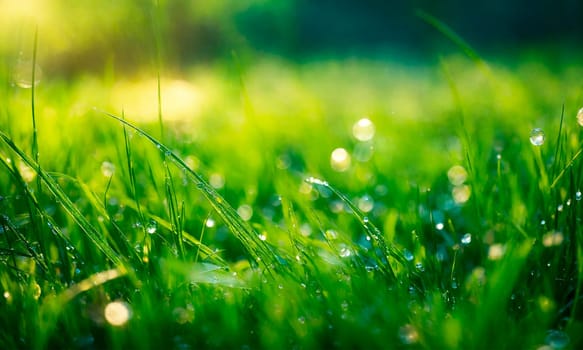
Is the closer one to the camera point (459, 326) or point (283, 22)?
point (459, 326)

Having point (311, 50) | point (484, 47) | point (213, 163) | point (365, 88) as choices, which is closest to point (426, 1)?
point (484, 47)

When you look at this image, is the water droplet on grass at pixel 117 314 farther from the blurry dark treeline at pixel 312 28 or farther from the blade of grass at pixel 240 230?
the blurry dark treeline at pixel 312 28

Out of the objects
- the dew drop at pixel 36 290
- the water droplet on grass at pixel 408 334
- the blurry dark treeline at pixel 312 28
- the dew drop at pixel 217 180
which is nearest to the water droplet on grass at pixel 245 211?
the dew drop at pixel 217 180

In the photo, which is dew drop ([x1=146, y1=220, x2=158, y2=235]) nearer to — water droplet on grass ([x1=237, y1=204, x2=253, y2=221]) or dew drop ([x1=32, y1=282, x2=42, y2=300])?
dew drop ([x1=32, y1=282, x2=42, y2=300])

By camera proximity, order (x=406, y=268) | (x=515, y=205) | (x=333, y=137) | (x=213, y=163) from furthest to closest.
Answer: (x=333, y=137) < (x=213, y=163) < (x=515, y=205) < (x=406, y=268)

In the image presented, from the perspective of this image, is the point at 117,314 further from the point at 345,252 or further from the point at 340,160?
the point at 340,160

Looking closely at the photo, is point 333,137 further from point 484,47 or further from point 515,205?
point 484,47
